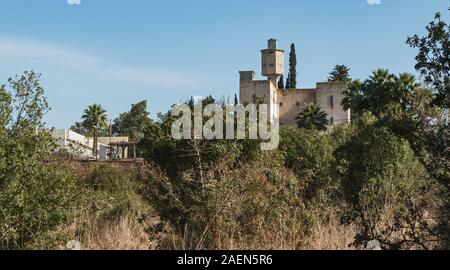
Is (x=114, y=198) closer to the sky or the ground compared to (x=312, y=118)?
closer to the ground

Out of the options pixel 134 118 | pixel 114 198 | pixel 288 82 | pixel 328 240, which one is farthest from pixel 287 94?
pixel 328 240

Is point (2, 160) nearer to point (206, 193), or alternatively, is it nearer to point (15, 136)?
point (15, 136)

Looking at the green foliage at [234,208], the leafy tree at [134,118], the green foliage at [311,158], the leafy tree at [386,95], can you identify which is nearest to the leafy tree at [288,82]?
the leafy tree at [134,118]

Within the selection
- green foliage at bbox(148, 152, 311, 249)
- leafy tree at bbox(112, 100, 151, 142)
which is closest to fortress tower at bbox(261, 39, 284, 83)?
leafy tree at bbox(112, 100, 151, 142)

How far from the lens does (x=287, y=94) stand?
7062cm

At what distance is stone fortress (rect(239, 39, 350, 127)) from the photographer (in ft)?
220

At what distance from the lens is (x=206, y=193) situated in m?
8.72

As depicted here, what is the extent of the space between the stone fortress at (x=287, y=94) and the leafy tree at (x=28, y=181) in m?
56.9

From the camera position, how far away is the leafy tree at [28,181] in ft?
24.1

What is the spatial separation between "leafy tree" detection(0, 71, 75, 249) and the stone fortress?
56915 millimetres

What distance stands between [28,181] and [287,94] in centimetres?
6397

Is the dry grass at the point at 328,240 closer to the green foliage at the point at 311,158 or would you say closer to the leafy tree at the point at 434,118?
the leafy tree at the point at 434,118

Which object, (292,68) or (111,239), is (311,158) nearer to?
(111,239)
